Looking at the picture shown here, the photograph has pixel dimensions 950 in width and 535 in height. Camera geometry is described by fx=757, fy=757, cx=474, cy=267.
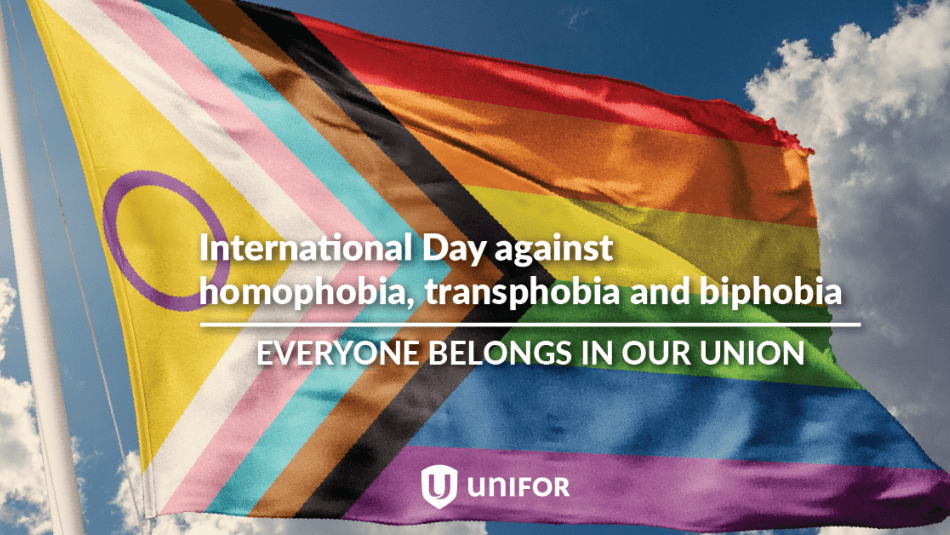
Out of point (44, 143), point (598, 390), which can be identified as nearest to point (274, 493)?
point (598, 390)

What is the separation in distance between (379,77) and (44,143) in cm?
270

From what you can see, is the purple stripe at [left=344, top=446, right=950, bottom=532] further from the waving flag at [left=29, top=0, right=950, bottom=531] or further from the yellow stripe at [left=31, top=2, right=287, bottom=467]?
the yellow stripe at [left=31, top=2, right=287, bottom=467]

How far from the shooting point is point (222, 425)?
19.2 ft

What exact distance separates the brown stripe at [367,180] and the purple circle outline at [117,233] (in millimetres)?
1160

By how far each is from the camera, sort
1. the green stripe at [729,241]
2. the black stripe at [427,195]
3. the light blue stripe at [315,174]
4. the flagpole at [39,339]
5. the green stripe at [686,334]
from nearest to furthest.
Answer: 1. the flagpole at [39,339]
2. the black stripe at [427,195]
3. the light blue stripe at [315,174]
4. the green stripe at [686,334]
5. the green stripe at [729,241]

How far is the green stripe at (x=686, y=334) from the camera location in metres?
6.47

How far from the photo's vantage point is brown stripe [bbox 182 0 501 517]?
6.06 m

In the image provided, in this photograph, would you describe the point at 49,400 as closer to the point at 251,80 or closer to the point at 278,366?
the point at 278,366

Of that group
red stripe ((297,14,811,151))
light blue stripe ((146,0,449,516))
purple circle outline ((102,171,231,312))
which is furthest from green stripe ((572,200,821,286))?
purple circle outline ((102,171,231,312))

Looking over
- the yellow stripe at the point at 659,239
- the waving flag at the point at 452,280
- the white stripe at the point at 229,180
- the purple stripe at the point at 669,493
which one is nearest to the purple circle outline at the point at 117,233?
the waving flag at the point at 452,280

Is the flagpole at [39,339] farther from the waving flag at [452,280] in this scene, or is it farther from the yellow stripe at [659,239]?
the yellow stripe at [659,239]

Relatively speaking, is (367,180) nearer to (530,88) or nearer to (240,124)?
(240,124)

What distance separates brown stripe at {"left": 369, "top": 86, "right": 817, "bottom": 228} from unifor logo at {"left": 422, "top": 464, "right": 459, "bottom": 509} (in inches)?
98.8

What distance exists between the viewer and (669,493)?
20.3 feet
